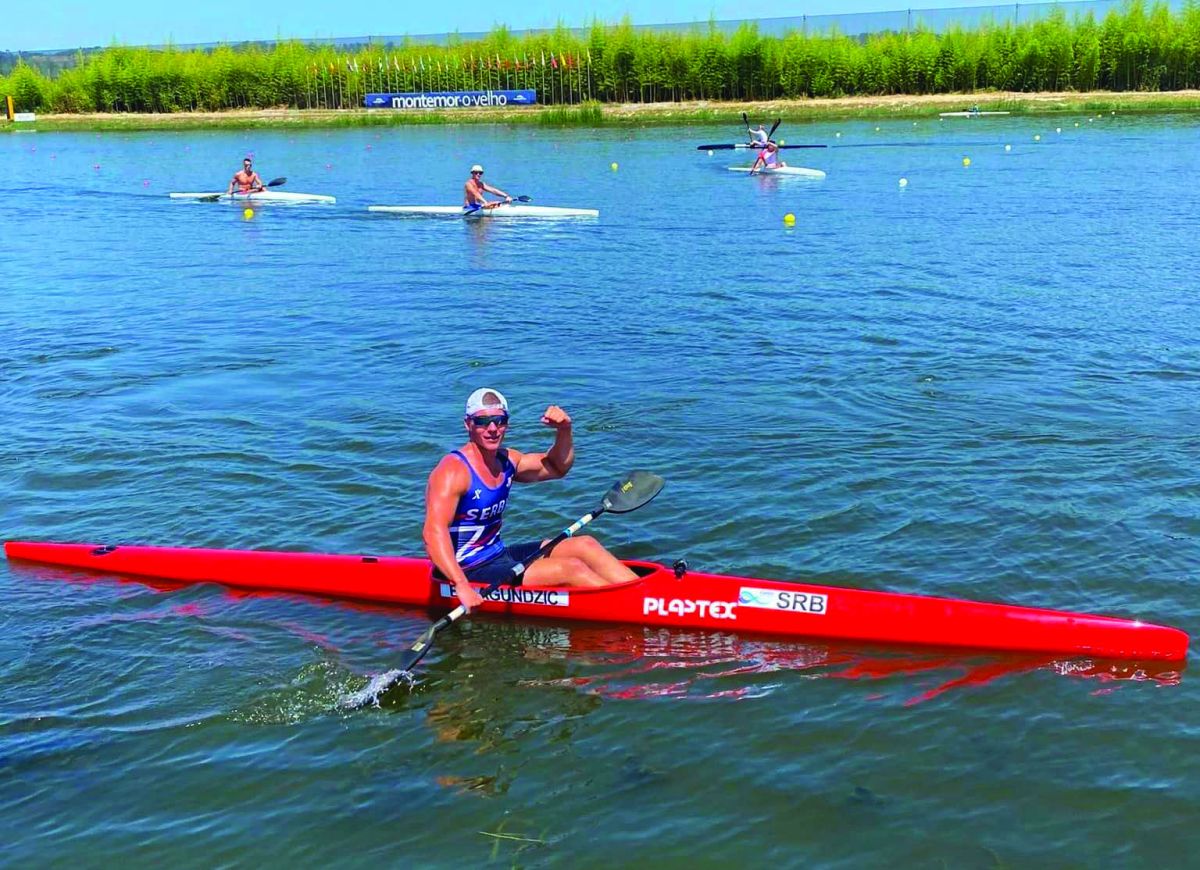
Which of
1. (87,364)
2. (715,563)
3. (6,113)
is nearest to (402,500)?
(715,563)

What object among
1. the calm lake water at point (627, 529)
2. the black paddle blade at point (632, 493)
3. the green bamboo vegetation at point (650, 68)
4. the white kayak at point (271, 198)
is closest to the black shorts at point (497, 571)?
the calm lake water at point (627, 529)

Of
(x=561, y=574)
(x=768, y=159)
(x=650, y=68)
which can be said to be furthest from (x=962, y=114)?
(x=561, y=574)

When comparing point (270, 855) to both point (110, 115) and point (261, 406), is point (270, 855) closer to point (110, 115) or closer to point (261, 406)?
point (261, 406)

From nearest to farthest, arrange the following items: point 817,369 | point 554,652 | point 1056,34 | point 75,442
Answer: point 554,652, point 75,442, point 817,369, point 1056,34

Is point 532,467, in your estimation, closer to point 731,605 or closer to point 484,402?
point 484,402

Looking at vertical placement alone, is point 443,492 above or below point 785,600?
above

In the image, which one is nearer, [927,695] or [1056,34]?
[927,695]

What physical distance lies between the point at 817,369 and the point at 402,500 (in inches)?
248

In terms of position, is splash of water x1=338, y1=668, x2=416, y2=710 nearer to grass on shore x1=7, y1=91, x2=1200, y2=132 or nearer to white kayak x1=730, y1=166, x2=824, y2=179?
white kayak x1=730, y1=166, x2=824, y2=179

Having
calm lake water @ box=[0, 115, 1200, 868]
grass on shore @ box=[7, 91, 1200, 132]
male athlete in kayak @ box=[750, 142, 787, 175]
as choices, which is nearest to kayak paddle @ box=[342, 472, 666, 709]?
calm lake water @ box=[0, 115, 1200, 868]

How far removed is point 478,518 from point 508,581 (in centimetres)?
55

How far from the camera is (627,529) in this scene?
34.7 feet

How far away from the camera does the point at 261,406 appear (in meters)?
14.3

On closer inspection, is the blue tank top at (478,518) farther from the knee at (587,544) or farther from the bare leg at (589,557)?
the knee at (587,544)
